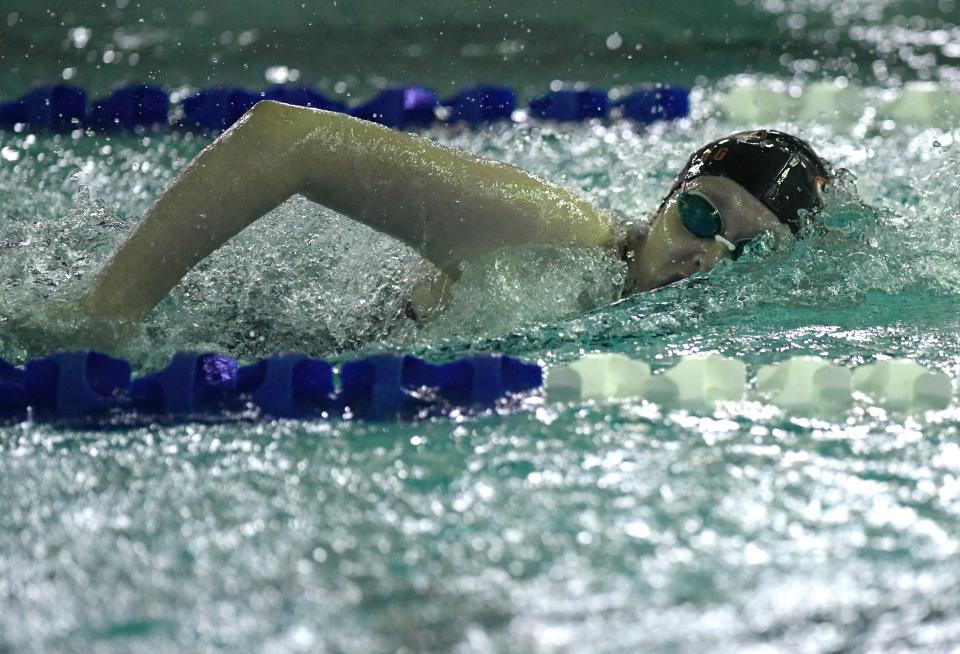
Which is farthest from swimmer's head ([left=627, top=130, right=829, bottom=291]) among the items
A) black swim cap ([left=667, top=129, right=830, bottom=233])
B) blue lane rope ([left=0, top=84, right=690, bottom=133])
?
blue lane rope ([left=0, top=84, right=690, bottom=133])

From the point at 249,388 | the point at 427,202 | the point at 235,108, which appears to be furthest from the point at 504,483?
the point at 235,108

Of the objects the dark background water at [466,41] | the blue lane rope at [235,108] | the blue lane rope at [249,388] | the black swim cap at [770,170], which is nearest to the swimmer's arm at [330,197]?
the blue lane rope at [249,388]

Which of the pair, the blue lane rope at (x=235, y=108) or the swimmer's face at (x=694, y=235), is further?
the blue lane rope at (x=235, y=108)

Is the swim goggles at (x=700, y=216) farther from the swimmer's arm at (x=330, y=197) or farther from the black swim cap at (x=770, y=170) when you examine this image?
the swimmer's arm at (x=330, y=197)

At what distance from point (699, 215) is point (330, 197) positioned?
699 millimetres

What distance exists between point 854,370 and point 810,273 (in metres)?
0.45

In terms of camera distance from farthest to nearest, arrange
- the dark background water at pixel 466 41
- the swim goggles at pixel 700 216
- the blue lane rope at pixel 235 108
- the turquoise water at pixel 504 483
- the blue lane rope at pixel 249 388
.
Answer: the dark background water at pixel 466 41 < the blue lane rope at pixel 235 108 < the swim goggles at pixel 700 216 < the blue lane rope at pixel 249 388 < the turquoise water at pixel 504 483

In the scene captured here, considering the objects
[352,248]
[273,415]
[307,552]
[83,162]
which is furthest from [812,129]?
[307,552]

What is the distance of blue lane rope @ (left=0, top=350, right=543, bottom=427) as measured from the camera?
1.84 metres

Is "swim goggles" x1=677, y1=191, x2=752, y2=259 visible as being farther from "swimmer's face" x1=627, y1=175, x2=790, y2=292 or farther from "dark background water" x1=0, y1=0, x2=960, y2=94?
"dark background water" x1=0, y1=0, x2=960, y2=94

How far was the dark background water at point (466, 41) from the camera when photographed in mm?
4504

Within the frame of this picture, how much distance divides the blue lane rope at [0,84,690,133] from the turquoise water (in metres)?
0.96

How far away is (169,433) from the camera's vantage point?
5.79 ft

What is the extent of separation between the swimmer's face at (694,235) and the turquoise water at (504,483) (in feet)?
0.14
